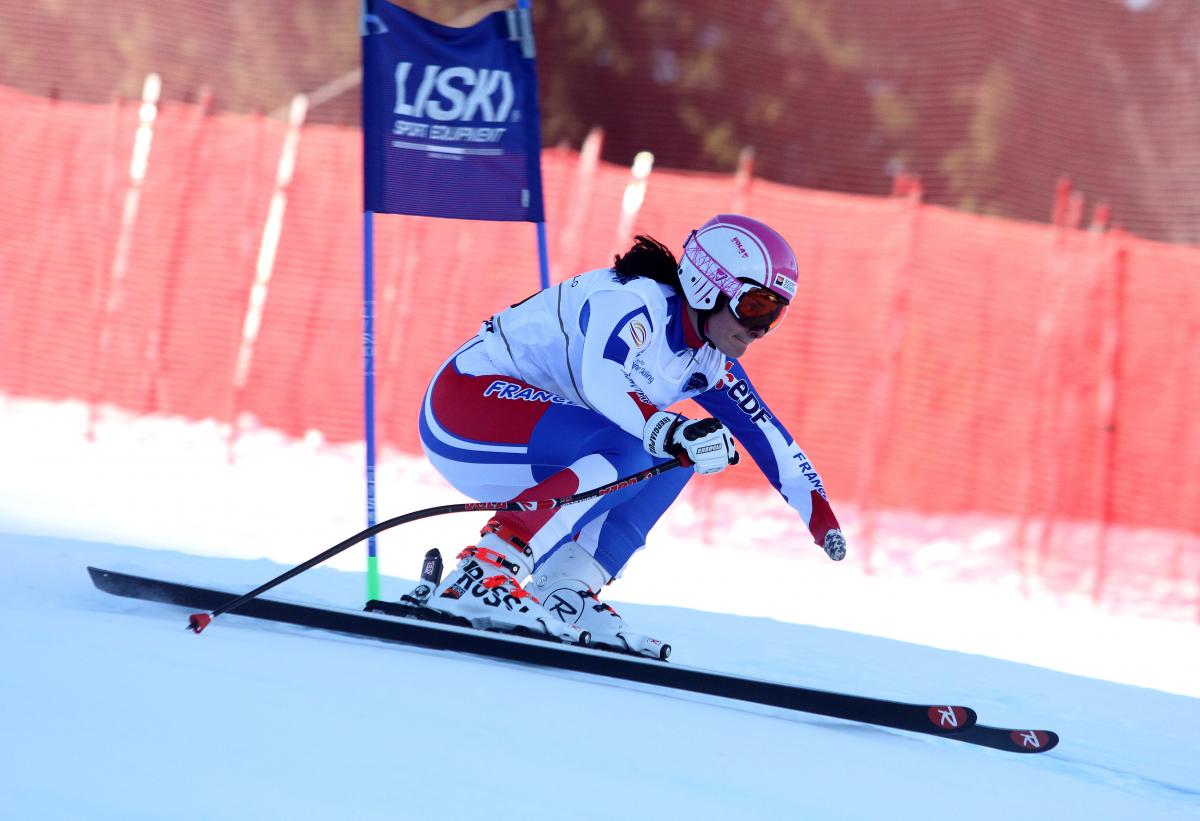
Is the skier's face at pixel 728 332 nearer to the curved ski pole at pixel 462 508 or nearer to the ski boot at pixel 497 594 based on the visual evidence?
the curved ski pole at pixel 462 508

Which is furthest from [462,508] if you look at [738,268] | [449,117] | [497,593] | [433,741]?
[449,117]

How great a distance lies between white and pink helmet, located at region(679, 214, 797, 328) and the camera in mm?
3445

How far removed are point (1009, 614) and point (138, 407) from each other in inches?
285

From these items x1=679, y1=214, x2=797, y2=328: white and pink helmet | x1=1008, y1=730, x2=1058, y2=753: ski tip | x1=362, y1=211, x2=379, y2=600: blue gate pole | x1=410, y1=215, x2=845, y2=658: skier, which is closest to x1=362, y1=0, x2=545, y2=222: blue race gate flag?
x1=362, y1=211, x2=379, y2=600: blue gate pole

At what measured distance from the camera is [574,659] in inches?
129

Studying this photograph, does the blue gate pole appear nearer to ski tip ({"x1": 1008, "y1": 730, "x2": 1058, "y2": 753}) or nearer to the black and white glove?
the black and white glove

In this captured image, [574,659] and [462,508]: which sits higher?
[462,508]

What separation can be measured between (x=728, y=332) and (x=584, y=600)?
2.79ft

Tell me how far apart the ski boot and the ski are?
0.26 ft

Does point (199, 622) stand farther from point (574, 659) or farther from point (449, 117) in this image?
point (449, 117)

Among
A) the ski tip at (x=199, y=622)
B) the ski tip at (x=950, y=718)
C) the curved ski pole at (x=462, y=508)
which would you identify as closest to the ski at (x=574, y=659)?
the ski tip at (x=950, y=718)

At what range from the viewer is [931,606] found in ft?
21.6

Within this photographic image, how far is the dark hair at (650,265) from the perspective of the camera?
3584 millimetres

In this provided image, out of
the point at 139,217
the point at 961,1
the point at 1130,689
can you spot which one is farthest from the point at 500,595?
the point at 961,1
